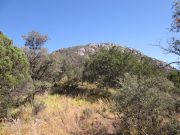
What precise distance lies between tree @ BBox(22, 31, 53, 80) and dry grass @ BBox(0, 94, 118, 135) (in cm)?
1867

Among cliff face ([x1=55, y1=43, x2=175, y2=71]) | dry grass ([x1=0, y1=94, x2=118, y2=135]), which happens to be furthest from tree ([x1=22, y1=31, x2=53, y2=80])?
dry grass ([x1=0, y1=94, x2=118, y2=135])

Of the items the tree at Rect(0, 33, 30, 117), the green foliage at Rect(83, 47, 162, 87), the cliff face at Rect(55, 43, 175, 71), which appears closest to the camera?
the cliff face at Rect(55, 43, 175, 71)

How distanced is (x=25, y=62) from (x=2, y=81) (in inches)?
65.1

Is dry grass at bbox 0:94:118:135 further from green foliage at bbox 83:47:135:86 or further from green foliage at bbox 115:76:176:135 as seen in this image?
green foliage at bbox 83:47:135:86

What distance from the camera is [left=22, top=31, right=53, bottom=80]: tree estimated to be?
33031 mm

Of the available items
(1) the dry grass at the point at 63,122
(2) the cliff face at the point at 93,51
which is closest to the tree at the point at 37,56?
(2) the cliff face at the point at 93,51

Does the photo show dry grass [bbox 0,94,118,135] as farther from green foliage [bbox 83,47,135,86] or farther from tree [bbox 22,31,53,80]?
tree [bbox 22,31,53,80]

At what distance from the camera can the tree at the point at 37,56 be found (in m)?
33.0

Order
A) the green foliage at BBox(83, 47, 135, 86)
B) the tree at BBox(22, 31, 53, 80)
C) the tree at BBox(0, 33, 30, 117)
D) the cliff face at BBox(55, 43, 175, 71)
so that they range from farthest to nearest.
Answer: the tree at BBox(22, 31, 53, 80)
the green foliage at BBox(83, 47, 135, 86)
the tree at BBox(0, 33, 30, 117)
the cliff face at BBox(55, 43, 175, 71)

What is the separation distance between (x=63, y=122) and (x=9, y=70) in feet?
12.1

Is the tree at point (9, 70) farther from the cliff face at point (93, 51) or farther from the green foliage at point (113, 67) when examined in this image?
the green foliage at point (113, 67)

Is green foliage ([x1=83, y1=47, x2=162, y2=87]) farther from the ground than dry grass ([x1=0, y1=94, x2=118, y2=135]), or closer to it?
farther from the ground

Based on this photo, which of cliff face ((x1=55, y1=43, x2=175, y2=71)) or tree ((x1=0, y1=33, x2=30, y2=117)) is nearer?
cliff face ((x1=55, y1=43, x2=175, y2=71))

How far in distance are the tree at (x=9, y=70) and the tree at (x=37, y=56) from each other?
1869 centimetres
